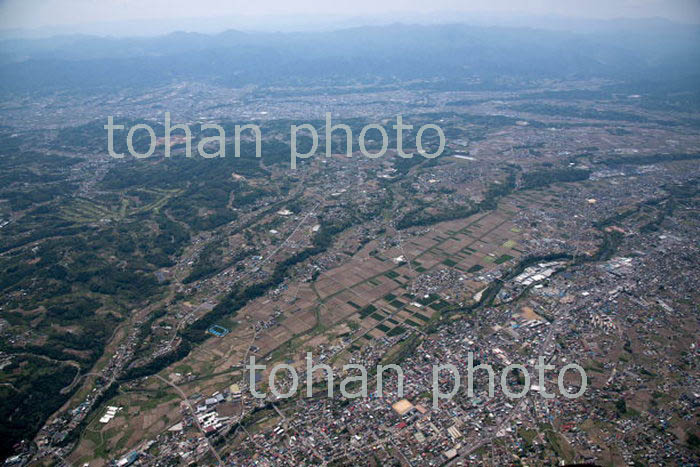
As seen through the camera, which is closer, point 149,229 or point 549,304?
point 549,304

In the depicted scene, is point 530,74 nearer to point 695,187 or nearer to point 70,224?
point 695,187

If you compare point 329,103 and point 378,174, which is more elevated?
point 329,103

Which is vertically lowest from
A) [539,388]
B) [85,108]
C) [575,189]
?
[539,388]

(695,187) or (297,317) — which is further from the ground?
(695,187)

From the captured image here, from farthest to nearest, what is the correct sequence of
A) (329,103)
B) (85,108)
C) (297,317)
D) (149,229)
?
(329,103), (85,108), (149,229), (297,317)

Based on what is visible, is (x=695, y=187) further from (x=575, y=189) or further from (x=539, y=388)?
(x=539, y=388)

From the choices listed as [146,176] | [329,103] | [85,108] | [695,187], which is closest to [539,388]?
[695,187]

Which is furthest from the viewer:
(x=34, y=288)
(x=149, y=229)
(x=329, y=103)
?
(x=329, y=103)

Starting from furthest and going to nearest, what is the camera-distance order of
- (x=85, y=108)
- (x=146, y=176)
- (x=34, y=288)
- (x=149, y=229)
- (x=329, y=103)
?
(x=329, y=103), (x=85, y=108), (x=146, y=176), (x=149, y=229), (x=34, y=288)

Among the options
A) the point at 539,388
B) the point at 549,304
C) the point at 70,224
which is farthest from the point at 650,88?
the point at 70,224
